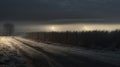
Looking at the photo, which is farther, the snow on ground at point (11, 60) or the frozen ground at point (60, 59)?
the snow on ground at point (11, 60)

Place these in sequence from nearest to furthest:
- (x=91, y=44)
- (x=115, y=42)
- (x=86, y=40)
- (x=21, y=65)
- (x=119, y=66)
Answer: (x=119, y=66) < (x=21, y=65) < (x=115, y=42) < (x=91, y=44) < (x=86, y=40)

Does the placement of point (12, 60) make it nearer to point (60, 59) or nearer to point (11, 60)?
point (11, 60)

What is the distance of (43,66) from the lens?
734 inches

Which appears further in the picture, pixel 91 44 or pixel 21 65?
pixel 91 44

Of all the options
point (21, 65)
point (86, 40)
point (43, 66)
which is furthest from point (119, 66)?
point (86, 40)

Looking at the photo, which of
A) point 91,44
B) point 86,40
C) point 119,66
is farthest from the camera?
point 86,40

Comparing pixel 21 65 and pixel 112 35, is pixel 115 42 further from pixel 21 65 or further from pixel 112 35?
pixel 21 65

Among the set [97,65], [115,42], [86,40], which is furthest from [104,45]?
[97,65]

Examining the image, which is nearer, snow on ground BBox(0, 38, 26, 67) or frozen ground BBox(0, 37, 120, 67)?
frozen ground BBox(0, 37, 120, 67)

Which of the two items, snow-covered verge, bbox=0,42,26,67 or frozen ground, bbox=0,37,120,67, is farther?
snow-covered verge, bbox=0,42,26,67

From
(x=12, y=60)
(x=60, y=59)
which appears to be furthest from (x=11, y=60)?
(x=60, y=59)

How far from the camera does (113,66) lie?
18234mm

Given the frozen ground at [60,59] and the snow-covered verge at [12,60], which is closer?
the frozen ground at [60,59]

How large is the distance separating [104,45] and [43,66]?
2327cm
